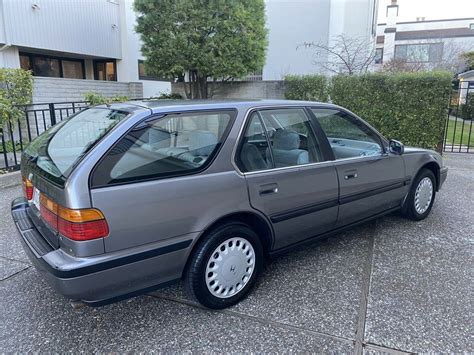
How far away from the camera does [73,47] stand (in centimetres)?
1225

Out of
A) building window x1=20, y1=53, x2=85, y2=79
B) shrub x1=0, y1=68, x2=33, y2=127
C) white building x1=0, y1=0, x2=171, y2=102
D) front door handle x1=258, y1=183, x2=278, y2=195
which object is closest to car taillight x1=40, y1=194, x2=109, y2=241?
front door handle x1=258, y1=183, x2=278, y2=195

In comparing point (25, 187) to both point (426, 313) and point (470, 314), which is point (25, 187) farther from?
point (470, 314)

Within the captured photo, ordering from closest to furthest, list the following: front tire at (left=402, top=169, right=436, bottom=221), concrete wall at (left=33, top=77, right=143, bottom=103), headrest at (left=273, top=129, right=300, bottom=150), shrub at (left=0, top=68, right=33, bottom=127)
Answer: headrest at (left=273, top=129, right=300, bottom=150) → front tire at (left=402, top=169, right=436, bottom=221) → shrub at (left=0, top=68, right=33, bottom=127) → concrete wall at (left=33, top=77, right=143, bottom=103)

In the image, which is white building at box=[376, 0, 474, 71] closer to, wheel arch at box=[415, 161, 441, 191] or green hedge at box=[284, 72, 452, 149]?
green hedge at box=[284, 72, 452, 149]

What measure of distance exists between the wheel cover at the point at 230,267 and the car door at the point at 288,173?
0.93 ft

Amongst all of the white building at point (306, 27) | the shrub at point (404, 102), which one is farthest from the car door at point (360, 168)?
the white building at point (306, 27)

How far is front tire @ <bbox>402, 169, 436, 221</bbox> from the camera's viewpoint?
391 centimetres

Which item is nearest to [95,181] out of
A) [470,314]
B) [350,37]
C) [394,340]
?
[394,340]

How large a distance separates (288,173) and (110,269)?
56.3 inches

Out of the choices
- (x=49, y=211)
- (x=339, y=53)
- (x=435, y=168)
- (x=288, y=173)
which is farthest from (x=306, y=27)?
(x=49, y=211)

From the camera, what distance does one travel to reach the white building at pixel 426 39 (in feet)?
103

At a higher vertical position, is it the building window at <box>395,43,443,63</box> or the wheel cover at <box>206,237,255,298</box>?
the building window at <box>395,43,443,63</box>

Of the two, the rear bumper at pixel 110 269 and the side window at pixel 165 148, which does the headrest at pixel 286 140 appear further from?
the rear bumper at pixel 110 269

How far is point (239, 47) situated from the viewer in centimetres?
909
